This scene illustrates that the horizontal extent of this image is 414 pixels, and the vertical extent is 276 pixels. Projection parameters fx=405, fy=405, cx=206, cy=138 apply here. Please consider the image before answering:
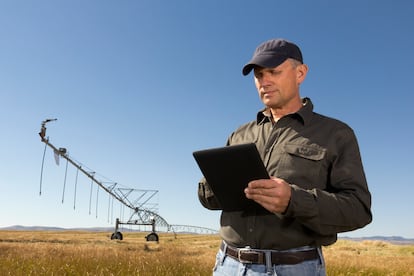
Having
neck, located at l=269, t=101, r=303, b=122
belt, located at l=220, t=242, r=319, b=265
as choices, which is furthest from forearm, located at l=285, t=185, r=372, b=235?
neck, located at l=269, t=101, r=303, b=122

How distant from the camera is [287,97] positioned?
278cm

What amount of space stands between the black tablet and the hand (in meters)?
0.09

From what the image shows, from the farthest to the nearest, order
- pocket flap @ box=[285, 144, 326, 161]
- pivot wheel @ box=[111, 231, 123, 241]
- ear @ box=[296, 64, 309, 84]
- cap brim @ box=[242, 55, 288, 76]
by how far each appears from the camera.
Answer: pivot wheel @ box=[111, 231, 123, 241]
ear @ box=[296, 64, 309, 84]
cap brim @ box=[242, 55, 288, 76]
pocket flap @ box=[285, 144, 326, 161]

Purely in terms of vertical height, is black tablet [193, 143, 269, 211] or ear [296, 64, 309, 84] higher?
Result: ear [296, 64, 309, 84]

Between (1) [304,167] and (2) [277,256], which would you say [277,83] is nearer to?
(1) [304,167]

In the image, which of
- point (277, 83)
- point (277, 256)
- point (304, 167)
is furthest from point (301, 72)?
point (277, 256)

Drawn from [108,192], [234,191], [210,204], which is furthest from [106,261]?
[108,192]

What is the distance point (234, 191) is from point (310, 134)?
26.4 inches

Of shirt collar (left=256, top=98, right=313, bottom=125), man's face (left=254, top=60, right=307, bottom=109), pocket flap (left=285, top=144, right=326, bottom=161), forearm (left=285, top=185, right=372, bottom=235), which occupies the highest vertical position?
man's face (left=254, top=60, right=307, bottom=109)

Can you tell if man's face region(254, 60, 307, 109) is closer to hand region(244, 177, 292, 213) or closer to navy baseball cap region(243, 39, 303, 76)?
navy baseball cap region(243, 39, 303, 76)

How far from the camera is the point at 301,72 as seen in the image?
9.38ft

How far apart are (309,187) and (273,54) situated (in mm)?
909

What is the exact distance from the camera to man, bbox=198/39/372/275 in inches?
88.8

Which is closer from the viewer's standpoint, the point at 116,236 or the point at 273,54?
the point at 273,54
